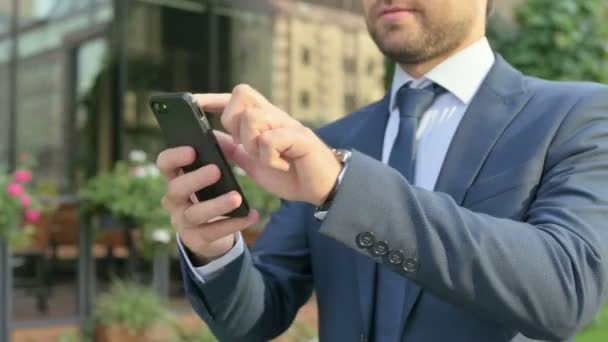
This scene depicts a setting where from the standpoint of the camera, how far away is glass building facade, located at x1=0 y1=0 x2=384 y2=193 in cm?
871

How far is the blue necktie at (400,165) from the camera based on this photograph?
148 centimetres

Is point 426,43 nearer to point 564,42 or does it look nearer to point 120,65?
point 564,42

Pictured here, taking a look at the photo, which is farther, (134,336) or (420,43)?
(134,336)

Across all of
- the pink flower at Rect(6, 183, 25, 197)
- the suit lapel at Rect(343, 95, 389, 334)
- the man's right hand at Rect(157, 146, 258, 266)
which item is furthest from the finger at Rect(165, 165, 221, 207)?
the pink flower at Rect(6, 183, 25, 197)

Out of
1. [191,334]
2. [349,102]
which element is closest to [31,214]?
[191,334]

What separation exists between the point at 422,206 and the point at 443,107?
0.51 meters

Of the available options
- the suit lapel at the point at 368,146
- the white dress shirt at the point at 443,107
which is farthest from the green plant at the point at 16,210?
the white dress shirt at the point at 443,107

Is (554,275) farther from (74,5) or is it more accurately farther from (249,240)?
(74,5)

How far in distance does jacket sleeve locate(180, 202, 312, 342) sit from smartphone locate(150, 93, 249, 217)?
0.30 metres

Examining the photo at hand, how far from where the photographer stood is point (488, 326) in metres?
1.39

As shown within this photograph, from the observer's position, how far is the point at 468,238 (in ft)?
3.80

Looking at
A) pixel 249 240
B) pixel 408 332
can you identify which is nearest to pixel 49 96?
pixel 249 240

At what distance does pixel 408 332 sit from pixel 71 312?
5.77 meters

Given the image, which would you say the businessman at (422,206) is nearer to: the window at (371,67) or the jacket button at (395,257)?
the jacket button at (395,257)
